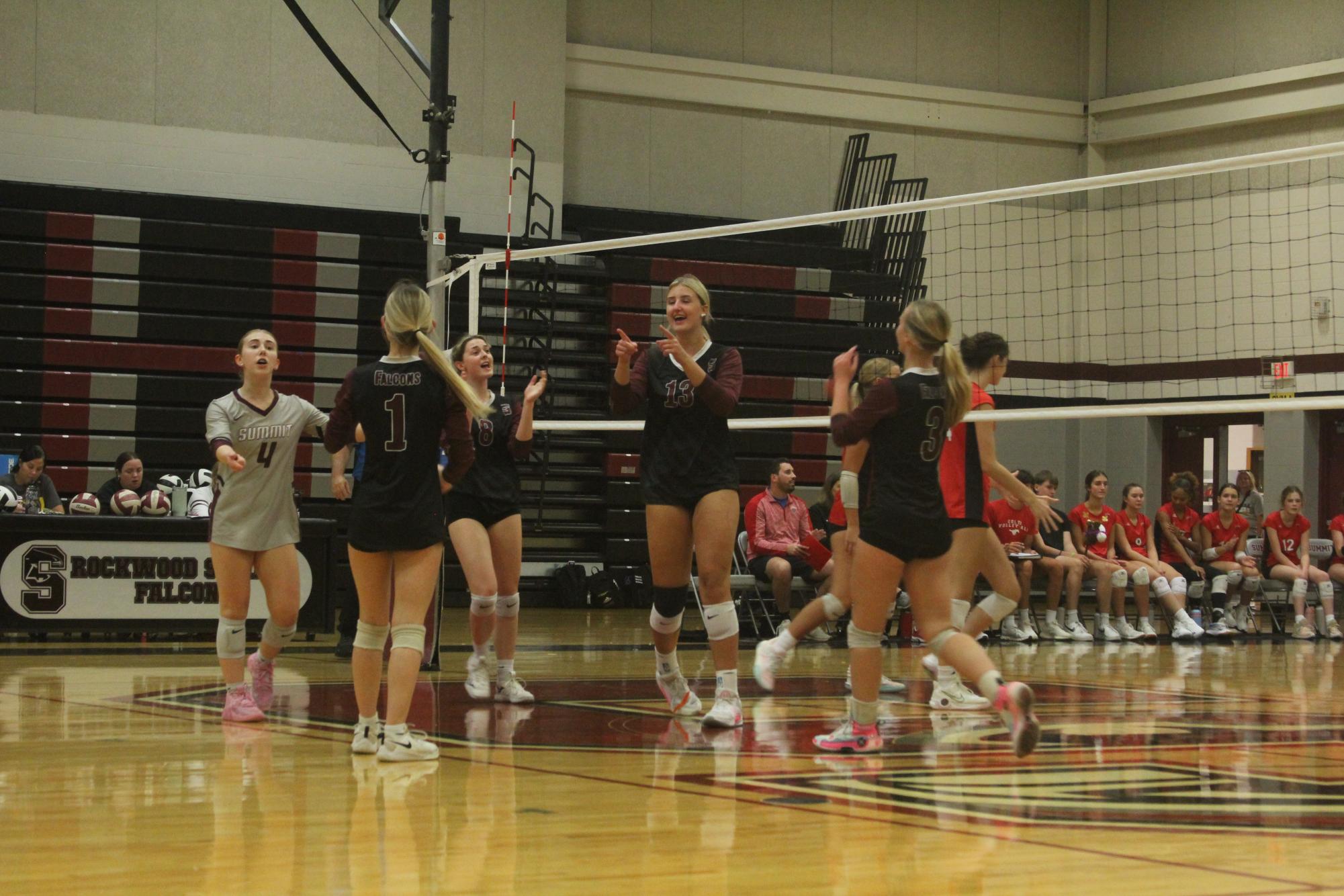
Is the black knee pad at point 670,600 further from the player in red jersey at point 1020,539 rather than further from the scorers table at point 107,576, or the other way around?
the player in red jersey at point 1020,539

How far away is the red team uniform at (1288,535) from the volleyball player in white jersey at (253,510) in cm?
877

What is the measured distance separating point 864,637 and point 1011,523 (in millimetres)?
6640

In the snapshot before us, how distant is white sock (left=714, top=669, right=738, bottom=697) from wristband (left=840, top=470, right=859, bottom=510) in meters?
0.70

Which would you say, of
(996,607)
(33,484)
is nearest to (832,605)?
(996,607)

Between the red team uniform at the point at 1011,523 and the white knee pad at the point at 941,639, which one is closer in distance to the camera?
the white knee pad at the point at 941,639

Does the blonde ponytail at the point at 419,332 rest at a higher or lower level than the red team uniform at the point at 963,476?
higher

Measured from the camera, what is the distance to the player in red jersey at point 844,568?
5000mm

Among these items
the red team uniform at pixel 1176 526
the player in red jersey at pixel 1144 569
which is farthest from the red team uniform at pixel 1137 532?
the red team uniform at pixel 1176 526

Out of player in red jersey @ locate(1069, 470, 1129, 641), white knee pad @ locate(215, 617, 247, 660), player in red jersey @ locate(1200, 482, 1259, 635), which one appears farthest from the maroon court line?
player in red jersey @ locate(1200, 482, 1259, 635)

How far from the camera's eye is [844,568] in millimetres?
6262

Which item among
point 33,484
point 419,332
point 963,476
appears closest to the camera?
point 419,332

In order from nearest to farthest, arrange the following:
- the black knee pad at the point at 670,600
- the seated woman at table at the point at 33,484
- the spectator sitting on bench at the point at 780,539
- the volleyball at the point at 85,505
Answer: the black knee pad at the point at 670,600, the volleyball at the point at 85,505, the seated woman at table at the point at 33,484, the spectator sitting on bench at the point at 780,539

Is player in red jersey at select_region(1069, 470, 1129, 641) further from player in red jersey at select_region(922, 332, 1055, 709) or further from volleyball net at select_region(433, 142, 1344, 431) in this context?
player in red jersey at select_region(922, 332, 1055, 709)

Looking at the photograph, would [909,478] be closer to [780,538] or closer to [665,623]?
[665,623]
